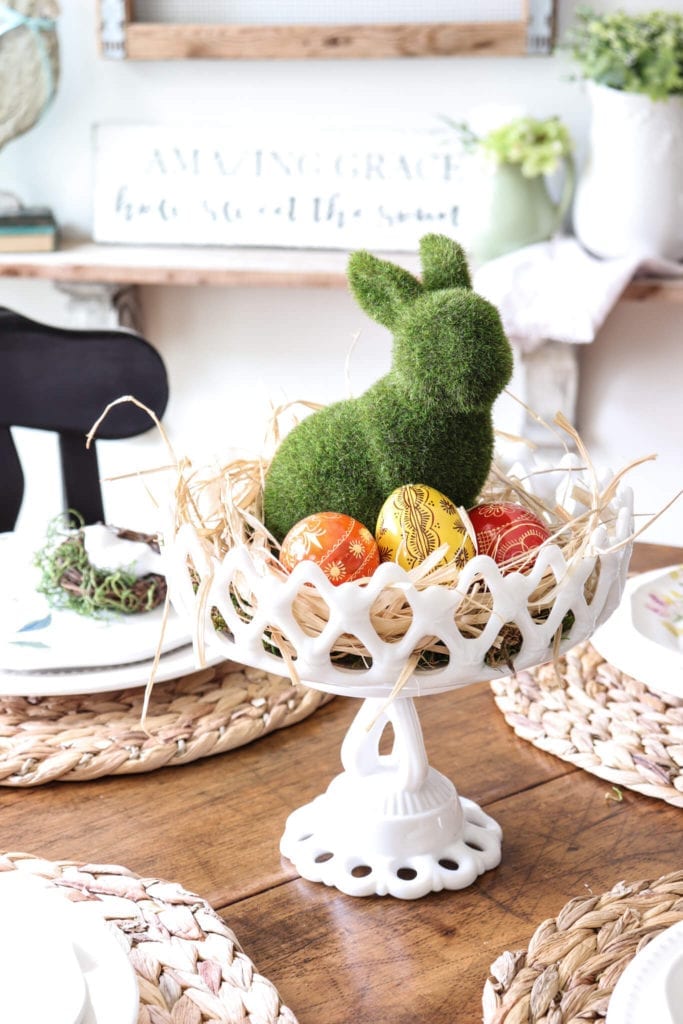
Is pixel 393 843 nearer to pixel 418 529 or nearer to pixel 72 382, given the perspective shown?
pixel 418 529

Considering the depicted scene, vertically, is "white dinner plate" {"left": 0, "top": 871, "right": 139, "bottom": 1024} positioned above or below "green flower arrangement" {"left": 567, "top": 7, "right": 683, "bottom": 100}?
below

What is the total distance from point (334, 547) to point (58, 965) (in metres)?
0.26

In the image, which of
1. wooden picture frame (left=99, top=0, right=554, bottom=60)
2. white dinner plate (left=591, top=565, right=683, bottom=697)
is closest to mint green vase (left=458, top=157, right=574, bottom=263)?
wooden picture frame (left=99, top=0, right=554, bottom=60)

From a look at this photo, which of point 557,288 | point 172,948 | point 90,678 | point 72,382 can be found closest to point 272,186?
point 557,288

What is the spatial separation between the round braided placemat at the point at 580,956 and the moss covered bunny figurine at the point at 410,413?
0.25 meters

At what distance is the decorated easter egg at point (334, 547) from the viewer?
0.67m

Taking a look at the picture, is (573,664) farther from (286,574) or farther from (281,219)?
(281,219)

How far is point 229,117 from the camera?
6.85 feet

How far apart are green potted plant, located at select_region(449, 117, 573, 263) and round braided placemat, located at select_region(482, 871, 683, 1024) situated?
1.34 m

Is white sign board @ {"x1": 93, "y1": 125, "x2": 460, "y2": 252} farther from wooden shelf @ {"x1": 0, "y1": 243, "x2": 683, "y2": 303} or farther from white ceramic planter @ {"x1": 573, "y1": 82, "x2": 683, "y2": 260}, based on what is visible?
white ceramic planter @ {"x1": 573, "y1": 82, "x2": 683, "y2": 260}

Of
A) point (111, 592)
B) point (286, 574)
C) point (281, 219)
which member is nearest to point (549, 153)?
point (281, 219)

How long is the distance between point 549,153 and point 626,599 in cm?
107

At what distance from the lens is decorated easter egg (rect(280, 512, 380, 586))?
668 millimetres

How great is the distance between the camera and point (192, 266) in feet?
6.35
